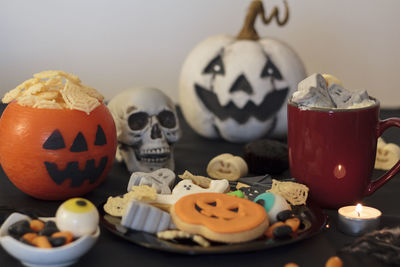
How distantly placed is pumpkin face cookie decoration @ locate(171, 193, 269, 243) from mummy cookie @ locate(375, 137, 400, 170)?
15.8 inches

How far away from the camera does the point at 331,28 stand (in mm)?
1805

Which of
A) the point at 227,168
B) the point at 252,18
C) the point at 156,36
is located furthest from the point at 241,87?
the point at 156,36

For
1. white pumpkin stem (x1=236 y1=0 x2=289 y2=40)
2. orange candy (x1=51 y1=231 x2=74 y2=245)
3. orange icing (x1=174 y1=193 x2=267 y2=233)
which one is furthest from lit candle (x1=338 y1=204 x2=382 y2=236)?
white pumpkin stem (x1=236 y1=0 x2=289 y2=40)

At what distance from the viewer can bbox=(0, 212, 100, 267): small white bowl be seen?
0.59 m

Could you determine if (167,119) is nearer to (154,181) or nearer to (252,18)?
(154,181)

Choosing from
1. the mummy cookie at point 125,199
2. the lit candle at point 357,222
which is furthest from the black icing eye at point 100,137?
the lit candle at point 357,222

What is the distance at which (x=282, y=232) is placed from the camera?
0.65 metres

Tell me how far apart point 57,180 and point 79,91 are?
0.14 metres

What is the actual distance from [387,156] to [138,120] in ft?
1.51

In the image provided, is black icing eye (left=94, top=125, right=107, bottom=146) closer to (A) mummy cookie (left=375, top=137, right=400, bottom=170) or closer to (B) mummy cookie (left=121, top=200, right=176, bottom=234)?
(B) mummy cookie (left=121, top=200, right=176, bottom=234)

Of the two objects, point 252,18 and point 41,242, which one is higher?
point 252,18

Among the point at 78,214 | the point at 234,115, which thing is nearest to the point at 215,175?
the point at 234,115

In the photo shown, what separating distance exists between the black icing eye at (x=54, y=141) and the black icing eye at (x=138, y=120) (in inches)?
8.2

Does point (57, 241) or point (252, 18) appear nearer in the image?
point (57, 241)
